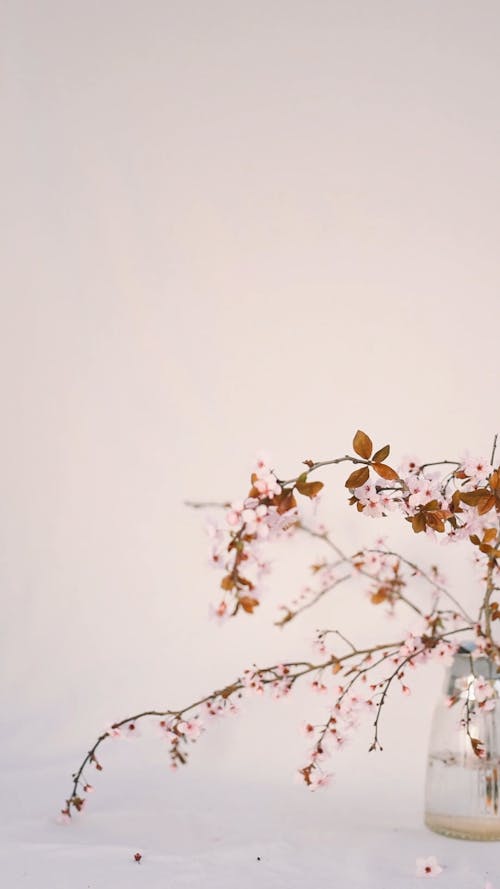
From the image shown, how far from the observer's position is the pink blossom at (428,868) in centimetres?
113

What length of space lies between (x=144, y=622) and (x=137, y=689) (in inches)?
4.4

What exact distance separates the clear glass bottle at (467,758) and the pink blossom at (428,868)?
0.44 ft

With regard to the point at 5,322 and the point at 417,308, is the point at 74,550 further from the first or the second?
the point at 417,308

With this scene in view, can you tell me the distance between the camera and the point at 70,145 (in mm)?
1794

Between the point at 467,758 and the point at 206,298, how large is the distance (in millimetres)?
887

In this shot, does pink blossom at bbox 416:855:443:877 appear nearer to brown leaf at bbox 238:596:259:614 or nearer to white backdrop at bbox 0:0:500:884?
brown leaf at bbox 238:596:259:614

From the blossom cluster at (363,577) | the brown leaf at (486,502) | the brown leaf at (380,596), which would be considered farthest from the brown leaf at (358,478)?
the brown leaf at (380,596)

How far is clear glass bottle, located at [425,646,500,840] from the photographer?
1.24m

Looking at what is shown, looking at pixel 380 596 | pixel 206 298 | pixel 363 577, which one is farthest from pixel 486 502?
pixel 206 298

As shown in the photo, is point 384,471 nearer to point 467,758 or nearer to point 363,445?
point 363,445

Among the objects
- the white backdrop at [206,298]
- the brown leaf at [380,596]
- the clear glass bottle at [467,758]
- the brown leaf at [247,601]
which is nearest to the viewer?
the brown leaf at [247,601]

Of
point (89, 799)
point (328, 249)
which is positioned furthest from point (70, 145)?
point (89, 799)

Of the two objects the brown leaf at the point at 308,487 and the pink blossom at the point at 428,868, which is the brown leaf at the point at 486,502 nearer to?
the brown leaf at the point at 308,487

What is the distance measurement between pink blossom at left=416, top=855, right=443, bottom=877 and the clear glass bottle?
5.2 inches
